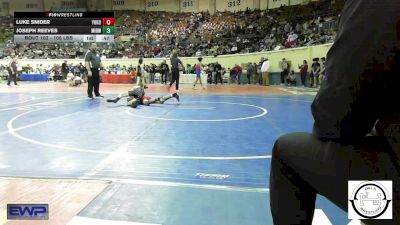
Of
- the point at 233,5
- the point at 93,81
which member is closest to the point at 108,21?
the point at 93,81

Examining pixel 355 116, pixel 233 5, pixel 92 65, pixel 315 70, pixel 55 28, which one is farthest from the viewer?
pixel 233 5

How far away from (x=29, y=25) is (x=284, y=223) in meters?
17.5

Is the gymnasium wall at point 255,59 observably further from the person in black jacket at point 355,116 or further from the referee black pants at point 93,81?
the person in black jacket at point 355,116

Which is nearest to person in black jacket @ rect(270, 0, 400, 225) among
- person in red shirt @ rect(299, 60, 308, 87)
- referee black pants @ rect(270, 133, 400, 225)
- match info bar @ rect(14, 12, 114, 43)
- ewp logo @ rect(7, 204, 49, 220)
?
referee black pants @ rect(270, 133, 400, 225)

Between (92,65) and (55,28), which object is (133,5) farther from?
(92,65)

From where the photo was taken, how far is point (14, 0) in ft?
159

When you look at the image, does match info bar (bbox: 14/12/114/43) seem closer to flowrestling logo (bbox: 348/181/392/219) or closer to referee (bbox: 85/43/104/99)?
referee (bbox: 85/43/104/99)

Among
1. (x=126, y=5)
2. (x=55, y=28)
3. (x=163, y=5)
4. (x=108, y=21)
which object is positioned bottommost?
(x=55, y=28)

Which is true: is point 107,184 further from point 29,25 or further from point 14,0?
point 14,0

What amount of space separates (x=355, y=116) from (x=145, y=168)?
138 inches

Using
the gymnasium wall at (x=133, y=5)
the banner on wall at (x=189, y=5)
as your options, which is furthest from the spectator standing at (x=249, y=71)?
the banner on wall at (x=189, y=5)

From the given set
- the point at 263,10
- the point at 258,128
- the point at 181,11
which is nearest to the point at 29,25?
the point at 258,128

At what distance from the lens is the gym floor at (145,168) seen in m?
3.02

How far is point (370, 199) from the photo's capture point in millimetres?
1224
